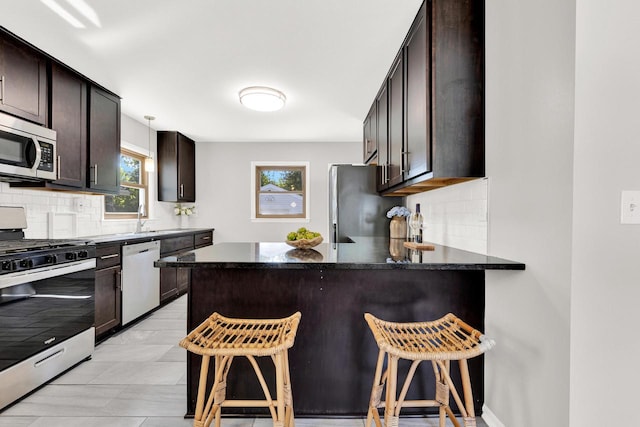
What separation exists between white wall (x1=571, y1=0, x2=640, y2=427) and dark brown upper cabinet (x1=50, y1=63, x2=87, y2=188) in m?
3.41

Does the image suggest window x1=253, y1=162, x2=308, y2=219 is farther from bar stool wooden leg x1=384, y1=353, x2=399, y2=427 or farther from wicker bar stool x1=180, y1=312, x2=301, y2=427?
bar stool wooden leg x1=384, y1=353, x2=399, y2=427

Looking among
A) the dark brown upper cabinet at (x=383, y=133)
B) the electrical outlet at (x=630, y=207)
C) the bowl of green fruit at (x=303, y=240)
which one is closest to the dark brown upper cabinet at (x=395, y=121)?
the dark brown upper cabinet at (x=383, y=133)

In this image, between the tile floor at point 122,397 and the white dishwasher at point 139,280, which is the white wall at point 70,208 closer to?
the white dishwasher at point 139,280

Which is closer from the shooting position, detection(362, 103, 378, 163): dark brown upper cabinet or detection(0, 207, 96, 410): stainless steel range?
detection(0, 207, 96, 410): stainless steel range

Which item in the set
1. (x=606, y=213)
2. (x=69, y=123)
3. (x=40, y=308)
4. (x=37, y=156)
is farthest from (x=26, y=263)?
(x=606, y=213)

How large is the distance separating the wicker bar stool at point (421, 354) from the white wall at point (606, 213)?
356 millimetres

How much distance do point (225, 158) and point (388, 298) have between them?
4384mm

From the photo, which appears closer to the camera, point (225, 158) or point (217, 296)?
point (217, 296)

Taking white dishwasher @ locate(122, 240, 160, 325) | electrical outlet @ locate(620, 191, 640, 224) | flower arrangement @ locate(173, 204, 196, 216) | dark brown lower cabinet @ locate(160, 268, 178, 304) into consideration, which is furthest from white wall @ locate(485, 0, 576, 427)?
flower arrangement @ locate(173, 204, 196, 216)

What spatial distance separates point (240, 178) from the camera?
5473 millimetres

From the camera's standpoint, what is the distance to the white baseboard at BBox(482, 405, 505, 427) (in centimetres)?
165

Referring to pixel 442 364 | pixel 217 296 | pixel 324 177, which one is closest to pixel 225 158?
pixel 324 177

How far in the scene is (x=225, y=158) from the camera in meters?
5.46

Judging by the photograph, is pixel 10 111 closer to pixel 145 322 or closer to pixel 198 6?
pixel 198 6
